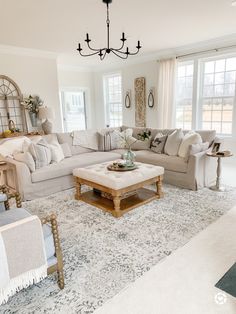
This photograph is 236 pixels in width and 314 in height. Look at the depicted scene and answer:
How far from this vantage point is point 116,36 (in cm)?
446

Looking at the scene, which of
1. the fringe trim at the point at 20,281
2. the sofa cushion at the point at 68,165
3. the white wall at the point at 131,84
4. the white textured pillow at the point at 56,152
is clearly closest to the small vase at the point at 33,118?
the white textured pillow at the point at 56,152

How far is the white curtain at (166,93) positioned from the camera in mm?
5680

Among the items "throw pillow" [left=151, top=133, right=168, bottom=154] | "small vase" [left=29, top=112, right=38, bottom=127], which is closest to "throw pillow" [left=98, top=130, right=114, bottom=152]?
"throw pillow" [left=151, top=133, right=168, bottom=154]

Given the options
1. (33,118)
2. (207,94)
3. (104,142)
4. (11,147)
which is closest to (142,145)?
(104,142)

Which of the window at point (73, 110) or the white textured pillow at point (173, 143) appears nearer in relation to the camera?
the white textured pillow at point (173, 143)

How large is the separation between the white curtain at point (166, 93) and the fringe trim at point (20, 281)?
5.00 m

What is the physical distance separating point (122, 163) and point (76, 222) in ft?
3.42

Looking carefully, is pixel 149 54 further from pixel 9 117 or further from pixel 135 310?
pixel 135 310

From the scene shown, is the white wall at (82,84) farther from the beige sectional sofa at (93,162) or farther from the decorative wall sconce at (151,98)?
the beige sectional sofa at (93,162)

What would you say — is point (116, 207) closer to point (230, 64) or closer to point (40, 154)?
point (40, 154)

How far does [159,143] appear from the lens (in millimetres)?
4457

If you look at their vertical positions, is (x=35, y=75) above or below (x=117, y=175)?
above

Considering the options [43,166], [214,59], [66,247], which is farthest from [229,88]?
[66,247]

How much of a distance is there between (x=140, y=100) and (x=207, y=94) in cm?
187
